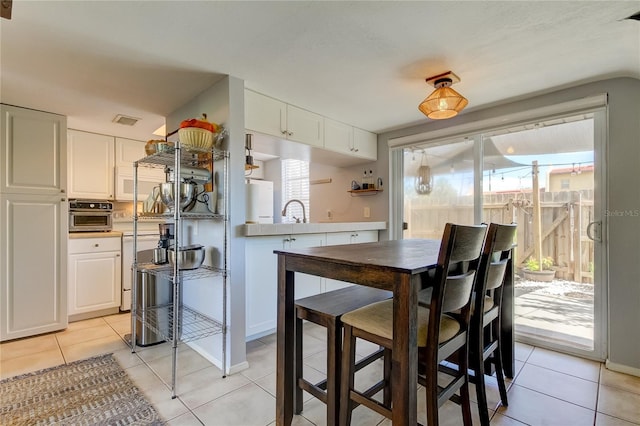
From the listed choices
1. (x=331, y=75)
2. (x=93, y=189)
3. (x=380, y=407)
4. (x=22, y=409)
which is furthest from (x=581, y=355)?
(x=93, y=189)

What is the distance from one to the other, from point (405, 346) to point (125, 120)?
131 inches

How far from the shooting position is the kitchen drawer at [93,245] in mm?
3121

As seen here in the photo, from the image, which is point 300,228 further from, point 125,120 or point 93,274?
point 93,274

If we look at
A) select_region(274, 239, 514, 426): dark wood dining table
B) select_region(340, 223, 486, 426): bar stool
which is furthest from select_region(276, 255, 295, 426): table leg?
select_region(340, 223, 486, 426): bar stool

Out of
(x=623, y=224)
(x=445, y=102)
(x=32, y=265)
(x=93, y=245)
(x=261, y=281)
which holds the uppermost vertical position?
(x=445, y=102)

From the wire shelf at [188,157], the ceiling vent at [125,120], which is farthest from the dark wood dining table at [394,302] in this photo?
the ceiling vent at [125,120]

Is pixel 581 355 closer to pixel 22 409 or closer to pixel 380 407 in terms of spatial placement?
pixel 380 407

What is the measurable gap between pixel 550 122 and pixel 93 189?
4.65 metres

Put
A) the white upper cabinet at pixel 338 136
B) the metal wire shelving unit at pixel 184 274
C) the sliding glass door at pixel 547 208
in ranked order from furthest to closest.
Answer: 1. the white upper cabinet at pixel 338 136
2. the sliding glass door at pixel 547 208
3. the metal wire shelving unit at pixel 184 274

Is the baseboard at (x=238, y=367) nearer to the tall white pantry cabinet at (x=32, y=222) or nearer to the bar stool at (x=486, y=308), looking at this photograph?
the bar stool at (x=486, y=308)

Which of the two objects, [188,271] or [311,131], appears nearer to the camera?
[188,271]

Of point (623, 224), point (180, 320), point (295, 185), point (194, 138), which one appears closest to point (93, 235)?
point (180, 320)

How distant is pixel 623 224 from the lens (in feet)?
7.09

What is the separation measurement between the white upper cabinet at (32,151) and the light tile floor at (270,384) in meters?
1.39
